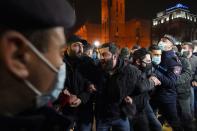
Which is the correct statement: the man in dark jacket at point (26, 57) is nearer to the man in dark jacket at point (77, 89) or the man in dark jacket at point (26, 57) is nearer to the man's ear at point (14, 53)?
the man's ear at point (14, 53)

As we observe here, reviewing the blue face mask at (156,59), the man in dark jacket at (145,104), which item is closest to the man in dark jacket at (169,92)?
the blue face mask at (156,59)

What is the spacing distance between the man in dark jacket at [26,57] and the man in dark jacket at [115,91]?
14.3 feet

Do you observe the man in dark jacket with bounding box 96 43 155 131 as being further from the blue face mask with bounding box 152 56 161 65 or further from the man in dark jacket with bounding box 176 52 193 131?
the man in dark jacket with bounding box 176 52 193 131

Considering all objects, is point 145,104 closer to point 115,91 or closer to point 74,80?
point 115,91

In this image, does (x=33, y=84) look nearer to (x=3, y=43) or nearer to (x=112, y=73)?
(x=3, y=43)

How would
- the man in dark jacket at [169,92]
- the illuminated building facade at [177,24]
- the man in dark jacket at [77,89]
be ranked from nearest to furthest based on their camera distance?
the man in dark jacket at [77,89], the man in dark jacket at [169,92], the illuminated building facade at [177,24]

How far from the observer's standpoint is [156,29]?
3351 inches

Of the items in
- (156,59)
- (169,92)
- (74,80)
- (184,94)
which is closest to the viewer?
(74,80)

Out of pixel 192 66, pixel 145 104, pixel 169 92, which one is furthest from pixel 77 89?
pixel 192 66

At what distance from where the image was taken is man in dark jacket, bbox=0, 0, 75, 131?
1166mm

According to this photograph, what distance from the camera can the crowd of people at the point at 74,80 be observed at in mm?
1182

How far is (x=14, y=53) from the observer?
1162 mm

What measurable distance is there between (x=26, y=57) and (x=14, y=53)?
0.05m

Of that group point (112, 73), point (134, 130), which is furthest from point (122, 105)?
point (134, 130)
